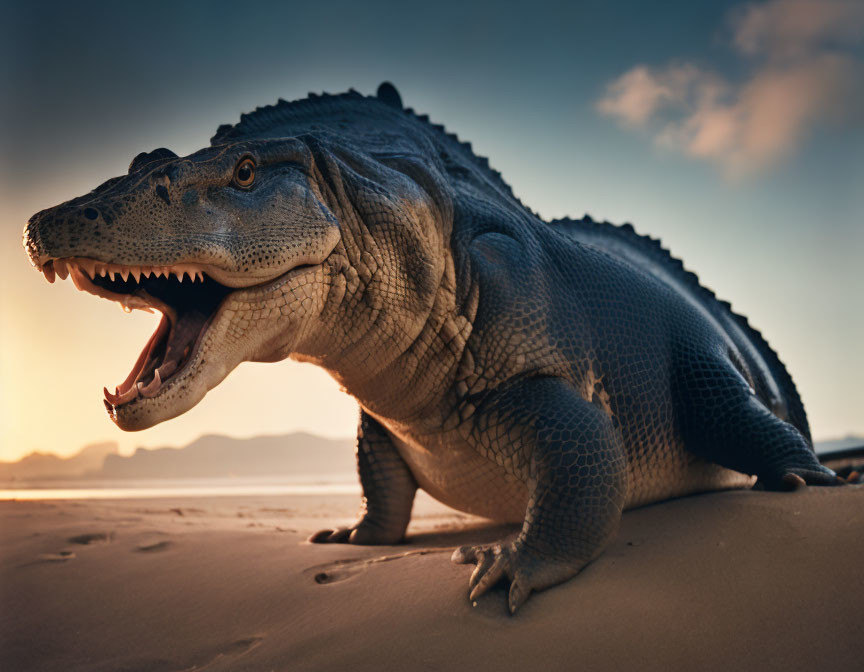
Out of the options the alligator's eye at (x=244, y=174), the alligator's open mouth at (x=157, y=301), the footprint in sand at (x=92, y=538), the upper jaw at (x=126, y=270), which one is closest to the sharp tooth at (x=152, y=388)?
the alligator's open mouth at (x=157, y=301)

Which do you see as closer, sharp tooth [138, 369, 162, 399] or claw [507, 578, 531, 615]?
sharp tooth [138, 369, 162, 399]

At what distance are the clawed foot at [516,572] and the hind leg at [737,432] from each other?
4.08 feet

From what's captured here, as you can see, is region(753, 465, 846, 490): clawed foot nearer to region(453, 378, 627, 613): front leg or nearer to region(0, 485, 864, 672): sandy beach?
region(0, 485, 864, 672): sandy beach

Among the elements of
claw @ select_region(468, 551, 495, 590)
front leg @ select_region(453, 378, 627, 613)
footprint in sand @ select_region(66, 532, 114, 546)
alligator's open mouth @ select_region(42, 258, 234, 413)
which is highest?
alligator's open mouth @ select_region(42, 258, 234, 413)

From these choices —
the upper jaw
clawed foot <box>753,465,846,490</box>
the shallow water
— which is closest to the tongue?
the upper jaw

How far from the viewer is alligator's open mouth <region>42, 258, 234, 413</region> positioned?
6.70 feet

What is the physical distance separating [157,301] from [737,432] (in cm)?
264

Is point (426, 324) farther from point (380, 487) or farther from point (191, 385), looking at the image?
point (380, 487)

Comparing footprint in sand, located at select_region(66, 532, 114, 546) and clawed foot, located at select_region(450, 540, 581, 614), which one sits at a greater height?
clawed foot, located at select_region(450, 540, 581, 614)

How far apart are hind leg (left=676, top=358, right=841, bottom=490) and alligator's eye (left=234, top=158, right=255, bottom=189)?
226 centimetres

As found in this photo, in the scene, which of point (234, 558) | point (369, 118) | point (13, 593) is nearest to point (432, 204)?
point (369, 118)

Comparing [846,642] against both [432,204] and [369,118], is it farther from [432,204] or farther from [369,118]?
[369,118]

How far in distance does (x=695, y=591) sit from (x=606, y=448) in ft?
1.89

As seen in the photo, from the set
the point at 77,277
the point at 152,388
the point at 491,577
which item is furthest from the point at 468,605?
the point at 77,277
